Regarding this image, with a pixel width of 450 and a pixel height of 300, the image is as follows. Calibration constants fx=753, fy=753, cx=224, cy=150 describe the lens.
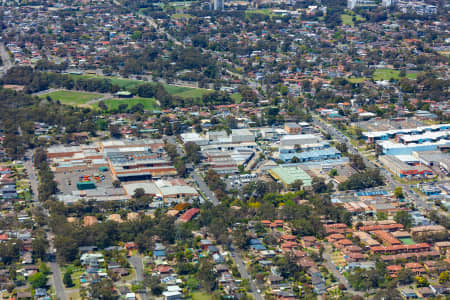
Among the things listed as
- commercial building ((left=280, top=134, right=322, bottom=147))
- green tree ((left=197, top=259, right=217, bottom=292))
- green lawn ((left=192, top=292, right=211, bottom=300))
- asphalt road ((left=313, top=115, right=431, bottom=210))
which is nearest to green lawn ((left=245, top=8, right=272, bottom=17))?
asphalt road ((left=313, top=115, right=431, bottom=210))

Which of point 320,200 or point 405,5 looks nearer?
point 320,200

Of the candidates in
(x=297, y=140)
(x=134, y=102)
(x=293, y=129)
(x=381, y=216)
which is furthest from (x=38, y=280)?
(x=134, y=102)

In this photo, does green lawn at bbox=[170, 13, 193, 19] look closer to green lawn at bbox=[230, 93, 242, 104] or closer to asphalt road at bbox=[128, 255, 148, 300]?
green lawn at bbox=[230, 93, 242, 104]

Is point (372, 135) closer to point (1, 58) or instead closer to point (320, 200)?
point (320, 200)

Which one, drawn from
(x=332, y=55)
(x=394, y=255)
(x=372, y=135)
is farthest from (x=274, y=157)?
(x=332, y=55)

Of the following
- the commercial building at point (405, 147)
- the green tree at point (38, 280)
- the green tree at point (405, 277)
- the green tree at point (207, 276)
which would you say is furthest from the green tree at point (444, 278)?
the commercial building at point (405, 147)

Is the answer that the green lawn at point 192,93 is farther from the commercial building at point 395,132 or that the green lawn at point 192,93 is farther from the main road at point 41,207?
the main road at point 41,207

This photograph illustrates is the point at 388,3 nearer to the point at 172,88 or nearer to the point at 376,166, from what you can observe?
the point at 172,88
